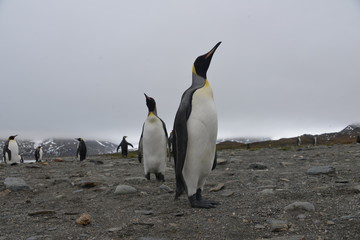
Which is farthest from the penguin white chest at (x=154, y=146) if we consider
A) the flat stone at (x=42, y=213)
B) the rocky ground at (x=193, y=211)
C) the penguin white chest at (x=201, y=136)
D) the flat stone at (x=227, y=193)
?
the flat stone at (x=42, y=213)

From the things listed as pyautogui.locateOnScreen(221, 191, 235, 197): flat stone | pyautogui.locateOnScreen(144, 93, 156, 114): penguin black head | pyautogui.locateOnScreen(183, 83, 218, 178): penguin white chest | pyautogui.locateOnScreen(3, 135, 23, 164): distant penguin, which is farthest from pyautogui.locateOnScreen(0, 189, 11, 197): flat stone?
pyautogui.locateOnScreen(3, 135, 23, 164): distant penguin

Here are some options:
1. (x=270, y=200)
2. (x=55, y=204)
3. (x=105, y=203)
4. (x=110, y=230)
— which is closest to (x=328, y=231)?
(x=270, y=200)

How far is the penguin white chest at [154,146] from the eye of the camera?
23.8ft

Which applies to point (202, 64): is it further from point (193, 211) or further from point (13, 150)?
point (13, 150)

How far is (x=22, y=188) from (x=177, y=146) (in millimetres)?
3116

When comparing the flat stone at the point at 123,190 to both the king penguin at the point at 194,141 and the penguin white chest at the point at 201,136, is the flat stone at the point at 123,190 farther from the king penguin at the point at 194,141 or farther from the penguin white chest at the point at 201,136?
the penguin white chest at the point at 201,136

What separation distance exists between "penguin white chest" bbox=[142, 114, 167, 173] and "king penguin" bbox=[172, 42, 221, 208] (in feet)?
8.83

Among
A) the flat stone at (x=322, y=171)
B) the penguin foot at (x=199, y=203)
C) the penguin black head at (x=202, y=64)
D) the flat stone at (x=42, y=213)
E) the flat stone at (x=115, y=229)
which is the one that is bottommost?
the flat stone at (x=115, y=229)

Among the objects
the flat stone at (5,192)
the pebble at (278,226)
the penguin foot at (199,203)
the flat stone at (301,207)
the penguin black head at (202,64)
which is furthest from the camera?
the flat stone at (5,192)

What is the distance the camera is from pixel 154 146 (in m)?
7.35

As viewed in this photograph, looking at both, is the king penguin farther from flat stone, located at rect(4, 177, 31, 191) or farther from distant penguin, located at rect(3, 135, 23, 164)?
distant penguin, located at rect(3, 135, 23, 164)

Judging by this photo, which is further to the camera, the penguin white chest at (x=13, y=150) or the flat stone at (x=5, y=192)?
the penguin white chest at (x=13, y=150)

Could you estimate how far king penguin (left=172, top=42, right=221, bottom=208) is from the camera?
4348 mm

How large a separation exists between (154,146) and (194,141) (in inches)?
122
